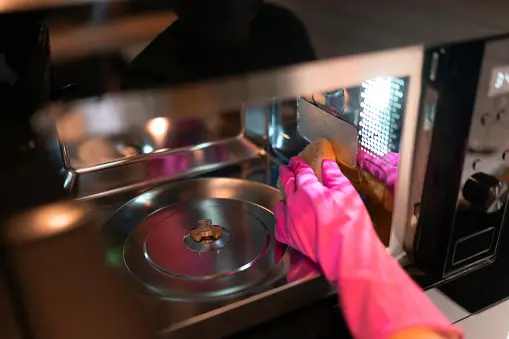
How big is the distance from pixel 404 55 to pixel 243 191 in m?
0.41

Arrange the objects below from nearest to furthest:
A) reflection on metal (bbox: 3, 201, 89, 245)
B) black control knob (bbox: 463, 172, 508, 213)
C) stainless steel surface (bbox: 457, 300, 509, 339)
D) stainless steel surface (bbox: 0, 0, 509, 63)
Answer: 1. stainless steel surface (bbox: 0, 0, 509, 63)
2. reflection on metal (bbox: 3, 201, 89, 245)
3. black control knob (bbox: 463, 172, 508, 213)
4. stainless steel surface (bbox: 457, 300, 509, 339)

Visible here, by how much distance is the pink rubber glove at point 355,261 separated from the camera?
47cm

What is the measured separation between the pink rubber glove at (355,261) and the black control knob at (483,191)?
13 centimetres

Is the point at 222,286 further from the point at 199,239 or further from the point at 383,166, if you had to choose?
the point at 383,166

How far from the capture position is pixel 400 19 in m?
0.48

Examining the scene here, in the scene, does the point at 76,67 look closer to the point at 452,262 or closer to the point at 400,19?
the point at 400,19

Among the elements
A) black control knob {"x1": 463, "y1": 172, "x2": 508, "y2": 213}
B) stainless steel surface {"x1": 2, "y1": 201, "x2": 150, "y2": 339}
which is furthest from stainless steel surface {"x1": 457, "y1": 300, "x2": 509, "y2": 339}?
stainless steel surface {"x1": 2, "y1": 201, "x2": 150, "y2": 339}

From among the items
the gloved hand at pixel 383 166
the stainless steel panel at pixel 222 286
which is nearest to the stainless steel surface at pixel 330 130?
the gloved hand at pixel 383 166

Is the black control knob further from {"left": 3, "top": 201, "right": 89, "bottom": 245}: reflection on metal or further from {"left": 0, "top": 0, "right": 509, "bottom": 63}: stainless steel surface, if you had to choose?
{"left": 3, "top": 201, "right": 89, "bottom": 245}: reflection on metal

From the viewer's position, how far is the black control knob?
0.60 meters

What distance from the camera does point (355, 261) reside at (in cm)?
51

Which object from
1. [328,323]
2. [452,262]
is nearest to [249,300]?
[328,323]

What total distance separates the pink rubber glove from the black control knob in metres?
0.13

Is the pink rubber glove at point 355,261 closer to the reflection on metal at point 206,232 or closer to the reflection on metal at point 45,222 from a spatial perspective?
the reflection on metal at point 206,232
